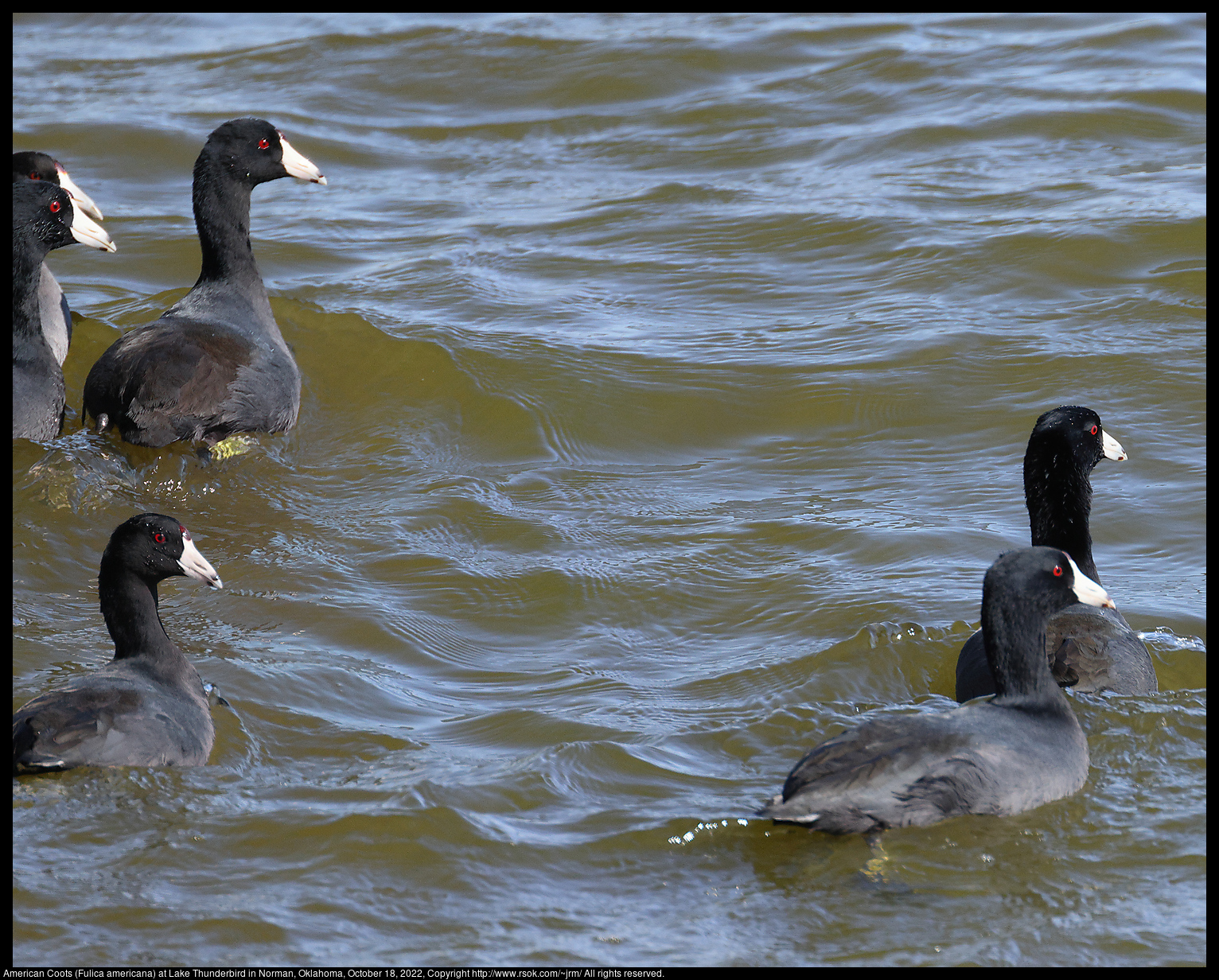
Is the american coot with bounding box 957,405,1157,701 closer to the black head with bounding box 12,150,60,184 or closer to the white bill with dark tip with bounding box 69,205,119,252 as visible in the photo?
the white bill with dark tip with bounding box 69,205,119,252

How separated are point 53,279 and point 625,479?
130 inches

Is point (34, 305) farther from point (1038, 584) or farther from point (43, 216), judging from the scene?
point (1038, 584)

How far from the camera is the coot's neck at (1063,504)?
541cm

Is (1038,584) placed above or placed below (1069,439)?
below

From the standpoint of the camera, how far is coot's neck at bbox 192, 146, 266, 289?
7.54m

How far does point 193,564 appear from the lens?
4938 mm

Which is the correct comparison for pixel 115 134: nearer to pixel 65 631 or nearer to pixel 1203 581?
pixel 65 631

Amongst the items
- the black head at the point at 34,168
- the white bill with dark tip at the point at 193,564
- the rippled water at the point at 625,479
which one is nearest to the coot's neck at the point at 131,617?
the white bill with dark tip at the point at 193,564

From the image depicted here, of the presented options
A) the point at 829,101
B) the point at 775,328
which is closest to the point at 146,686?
the point at 775,328

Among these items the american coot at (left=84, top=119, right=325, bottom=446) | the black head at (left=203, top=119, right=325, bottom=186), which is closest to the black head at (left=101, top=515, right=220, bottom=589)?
the american coot at (left=84, top=119, right=325, bottom=446)

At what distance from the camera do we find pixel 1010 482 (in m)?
6.94

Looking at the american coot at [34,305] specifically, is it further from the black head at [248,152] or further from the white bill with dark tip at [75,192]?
the white bill with dark tip at [75,192]

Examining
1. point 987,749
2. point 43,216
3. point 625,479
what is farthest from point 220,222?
point 987,749

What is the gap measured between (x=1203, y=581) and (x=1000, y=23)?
355 inches
